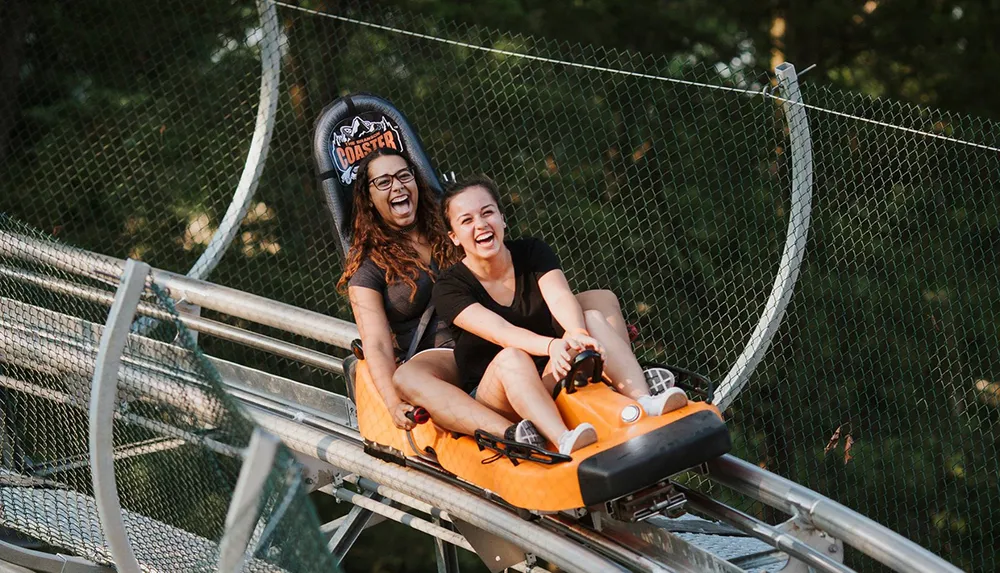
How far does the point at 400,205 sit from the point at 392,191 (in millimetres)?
53

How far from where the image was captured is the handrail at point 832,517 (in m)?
3.36

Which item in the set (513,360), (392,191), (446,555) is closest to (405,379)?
(513,360)

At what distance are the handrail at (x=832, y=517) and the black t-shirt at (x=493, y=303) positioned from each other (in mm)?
642

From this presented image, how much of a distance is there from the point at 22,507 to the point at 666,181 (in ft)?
17.0

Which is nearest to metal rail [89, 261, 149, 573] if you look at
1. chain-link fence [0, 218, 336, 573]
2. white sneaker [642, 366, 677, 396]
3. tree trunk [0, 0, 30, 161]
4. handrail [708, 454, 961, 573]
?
chain-link fence [0, 218, 336, 573]

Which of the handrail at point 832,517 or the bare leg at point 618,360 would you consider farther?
the bare leg at point 618,360

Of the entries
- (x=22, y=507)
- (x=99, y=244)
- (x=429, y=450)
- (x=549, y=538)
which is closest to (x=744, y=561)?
(x=549, y=538)

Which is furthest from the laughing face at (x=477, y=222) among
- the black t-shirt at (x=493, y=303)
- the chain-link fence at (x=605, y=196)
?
the chain-link fence at (x=605, y=196)

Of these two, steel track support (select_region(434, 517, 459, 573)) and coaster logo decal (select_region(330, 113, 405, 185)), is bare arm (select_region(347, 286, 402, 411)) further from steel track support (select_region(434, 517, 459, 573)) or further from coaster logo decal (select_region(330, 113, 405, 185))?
steel track support (select_region(434, 517, 459, 573))

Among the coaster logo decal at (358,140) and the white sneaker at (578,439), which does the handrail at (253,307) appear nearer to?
the coaster logo decal at (358,140)

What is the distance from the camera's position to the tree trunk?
29.0 ft

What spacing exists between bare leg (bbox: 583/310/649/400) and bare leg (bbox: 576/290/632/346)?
0.15ft

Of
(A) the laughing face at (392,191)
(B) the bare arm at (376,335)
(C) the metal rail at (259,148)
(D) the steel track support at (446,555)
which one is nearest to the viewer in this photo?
(B) the bare arm at (376,335)

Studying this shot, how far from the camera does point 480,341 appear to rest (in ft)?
12.8
